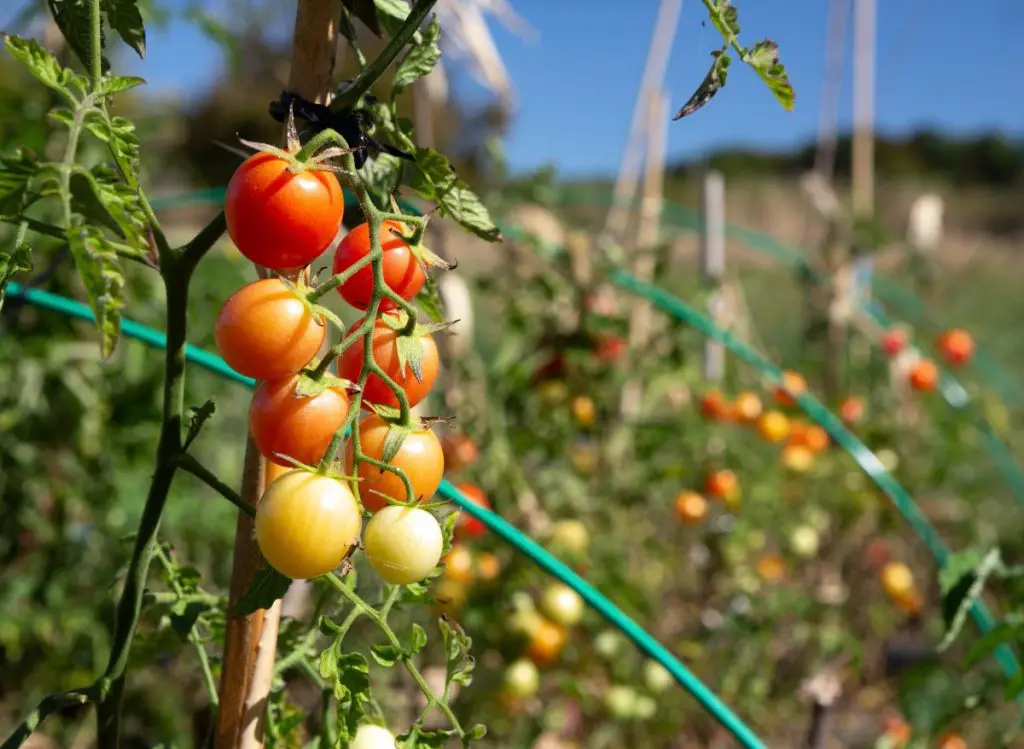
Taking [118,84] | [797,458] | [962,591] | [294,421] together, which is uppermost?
[118,84]

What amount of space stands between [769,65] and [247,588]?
1.33 feet

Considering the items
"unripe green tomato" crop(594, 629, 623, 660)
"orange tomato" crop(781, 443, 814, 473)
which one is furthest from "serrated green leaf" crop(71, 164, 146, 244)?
"orange tomato" crop(781, 443, 814, 473)

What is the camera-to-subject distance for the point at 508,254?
1802mm

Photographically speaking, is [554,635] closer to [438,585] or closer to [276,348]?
[438,585]

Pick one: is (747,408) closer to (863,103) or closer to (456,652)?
(863,103)

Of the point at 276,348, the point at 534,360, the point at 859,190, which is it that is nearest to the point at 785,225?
the point at 859,190

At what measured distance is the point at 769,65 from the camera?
1.59ft

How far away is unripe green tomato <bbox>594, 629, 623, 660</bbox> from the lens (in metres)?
1.56

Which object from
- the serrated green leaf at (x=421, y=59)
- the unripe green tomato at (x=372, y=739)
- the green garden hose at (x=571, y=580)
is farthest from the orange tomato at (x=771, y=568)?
the serrated green leaf at (x=421, y=59)

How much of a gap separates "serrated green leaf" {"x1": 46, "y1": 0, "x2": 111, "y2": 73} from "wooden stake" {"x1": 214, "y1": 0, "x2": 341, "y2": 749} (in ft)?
0.36

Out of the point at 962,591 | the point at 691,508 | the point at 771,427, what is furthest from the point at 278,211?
the point at 771,427

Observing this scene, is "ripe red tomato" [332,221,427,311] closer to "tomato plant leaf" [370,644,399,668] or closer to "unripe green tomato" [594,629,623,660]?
"tomato plant leaf" [370,644,399,668]

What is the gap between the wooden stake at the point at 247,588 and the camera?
577 mm

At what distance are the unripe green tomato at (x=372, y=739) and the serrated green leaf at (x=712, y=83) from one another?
0.38 metres
